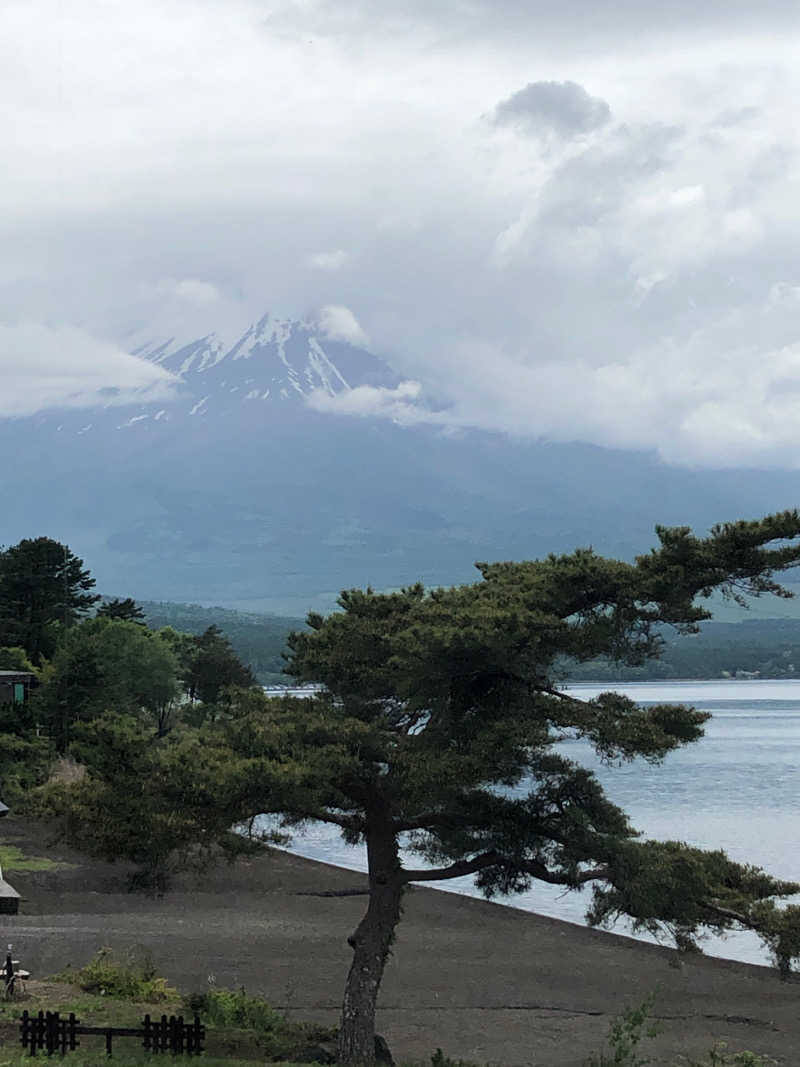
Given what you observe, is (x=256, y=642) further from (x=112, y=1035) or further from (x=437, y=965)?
(x=112, y=1035)

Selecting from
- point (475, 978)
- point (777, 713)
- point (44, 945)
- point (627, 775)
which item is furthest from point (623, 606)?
Answer: point (777, 713)

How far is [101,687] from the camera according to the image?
44719 mm

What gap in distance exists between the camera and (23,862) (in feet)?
113

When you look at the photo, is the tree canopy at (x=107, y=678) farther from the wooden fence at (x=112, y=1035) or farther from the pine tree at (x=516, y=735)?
the wooden fence at (x=112, y=1035)

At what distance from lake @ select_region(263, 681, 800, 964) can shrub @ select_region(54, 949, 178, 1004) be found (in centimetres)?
379

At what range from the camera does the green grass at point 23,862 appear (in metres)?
33.7

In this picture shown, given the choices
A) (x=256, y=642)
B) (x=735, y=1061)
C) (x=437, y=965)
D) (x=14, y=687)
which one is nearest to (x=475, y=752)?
(x=735, y=1061)

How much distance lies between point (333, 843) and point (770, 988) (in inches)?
995

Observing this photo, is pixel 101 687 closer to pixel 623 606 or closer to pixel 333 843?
pixel 333 843

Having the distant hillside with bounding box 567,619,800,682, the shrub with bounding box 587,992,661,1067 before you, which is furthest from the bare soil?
the distant hillside with bounding box 567,619,800,682

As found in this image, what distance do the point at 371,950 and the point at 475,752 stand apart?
3144 mm

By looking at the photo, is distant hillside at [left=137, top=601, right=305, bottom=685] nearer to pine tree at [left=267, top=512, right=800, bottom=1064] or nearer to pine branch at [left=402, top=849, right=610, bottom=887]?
pine tree at [left=267, top=512, right=800, bottom=1064]

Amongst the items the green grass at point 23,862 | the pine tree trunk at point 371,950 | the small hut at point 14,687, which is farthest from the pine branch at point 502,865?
the small hut at point 14,687

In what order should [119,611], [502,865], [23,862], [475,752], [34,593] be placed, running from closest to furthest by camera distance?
[475,752] < [502,865] < [23,862] < [34,593] < [119,611]
